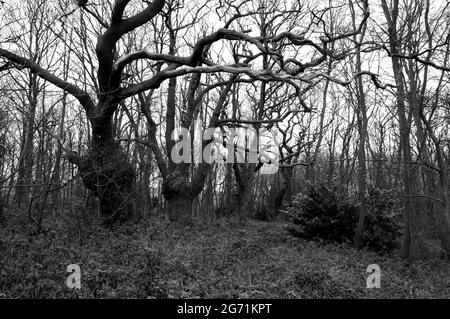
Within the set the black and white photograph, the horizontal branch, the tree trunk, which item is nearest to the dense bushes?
the black and white photograph

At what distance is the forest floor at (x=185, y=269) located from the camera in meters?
5.31

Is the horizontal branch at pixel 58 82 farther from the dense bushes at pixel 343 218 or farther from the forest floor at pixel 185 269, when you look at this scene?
the dense bushes at pixel 343 218

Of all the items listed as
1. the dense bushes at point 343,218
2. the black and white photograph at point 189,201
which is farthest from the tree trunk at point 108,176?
the dense bushes at point 343,218

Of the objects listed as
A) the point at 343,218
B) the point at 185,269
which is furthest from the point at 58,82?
→ the point at 343,218

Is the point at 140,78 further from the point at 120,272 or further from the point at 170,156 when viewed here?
the point at 120,272

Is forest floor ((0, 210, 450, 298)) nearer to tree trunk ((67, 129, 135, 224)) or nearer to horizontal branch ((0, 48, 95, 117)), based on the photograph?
tree trunk ((67, 129, 135, 224))

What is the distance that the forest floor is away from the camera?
5312mm

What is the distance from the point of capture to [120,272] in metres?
5.95

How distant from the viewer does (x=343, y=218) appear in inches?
493

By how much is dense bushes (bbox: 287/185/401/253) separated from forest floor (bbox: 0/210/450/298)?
119 centimetres

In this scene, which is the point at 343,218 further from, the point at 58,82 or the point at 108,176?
the point at 58,82
